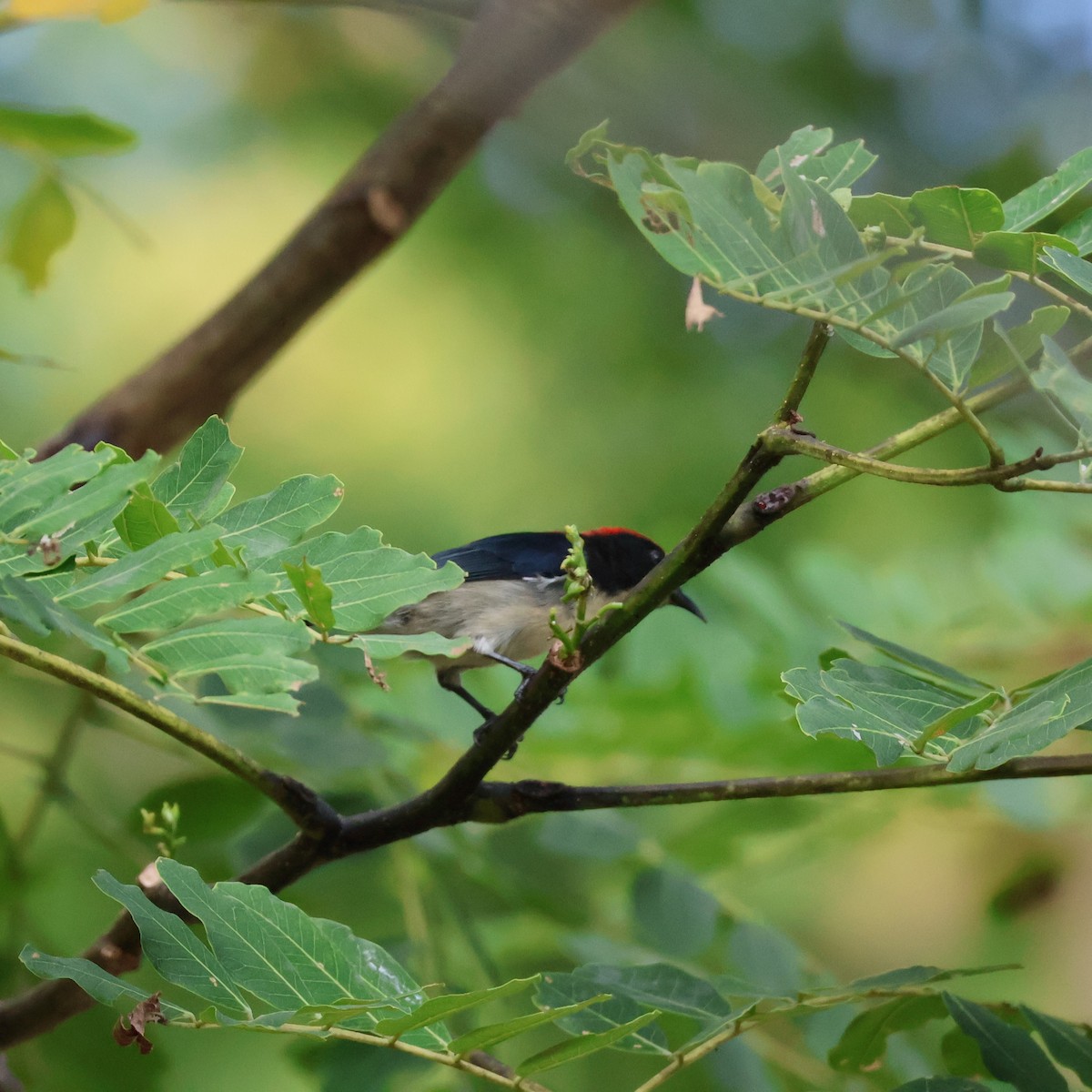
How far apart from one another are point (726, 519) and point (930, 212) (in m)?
0.27

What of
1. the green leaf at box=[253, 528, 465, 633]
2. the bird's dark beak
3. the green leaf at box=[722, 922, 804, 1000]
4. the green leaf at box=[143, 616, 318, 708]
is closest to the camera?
the green leaf at box=[143, 616, 318, 708]

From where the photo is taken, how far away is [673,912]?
1.73m

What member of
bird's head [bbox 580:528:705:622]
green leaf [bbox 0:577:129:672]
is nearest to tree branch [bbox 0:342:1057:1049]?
green leaf [bbox 0:577:129:672]

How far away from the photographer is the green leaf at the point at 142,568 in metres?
0.86

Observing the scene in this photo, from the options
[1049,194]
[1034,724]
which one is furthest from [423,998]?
[1049,194]

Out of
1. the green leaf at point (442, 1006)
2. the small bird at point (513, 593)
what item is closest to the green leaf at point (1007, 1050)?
the green leaf at point (442, 1006)

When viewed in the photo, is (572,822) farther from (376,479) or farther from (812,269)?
(376,479)

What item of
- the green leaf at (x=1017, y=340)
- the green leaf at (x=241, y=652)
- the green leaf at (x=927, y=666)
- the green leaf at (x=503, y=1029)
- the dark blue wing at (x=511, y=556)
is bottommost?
the green leaf at (x=503, y=1029)

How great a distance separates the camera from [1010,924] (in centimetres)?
270

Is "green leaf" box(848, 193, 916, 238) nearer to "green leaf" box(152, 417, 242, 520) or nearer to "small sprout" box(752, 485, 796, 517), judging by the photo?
"small sprout" box(752, 485, 796, 517)

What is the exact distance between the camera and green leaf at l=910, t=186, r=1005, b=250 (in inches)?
34.7

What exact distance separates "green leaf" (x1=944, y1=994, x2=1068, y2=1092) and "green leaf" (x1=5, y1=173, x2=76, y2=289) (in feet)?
5.41

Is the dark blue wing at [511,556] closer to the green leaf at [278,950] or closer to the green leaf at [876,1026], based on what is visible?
the green leaf at [876,1026]

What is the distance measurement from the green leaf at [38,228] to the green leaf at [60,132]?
23 cm
